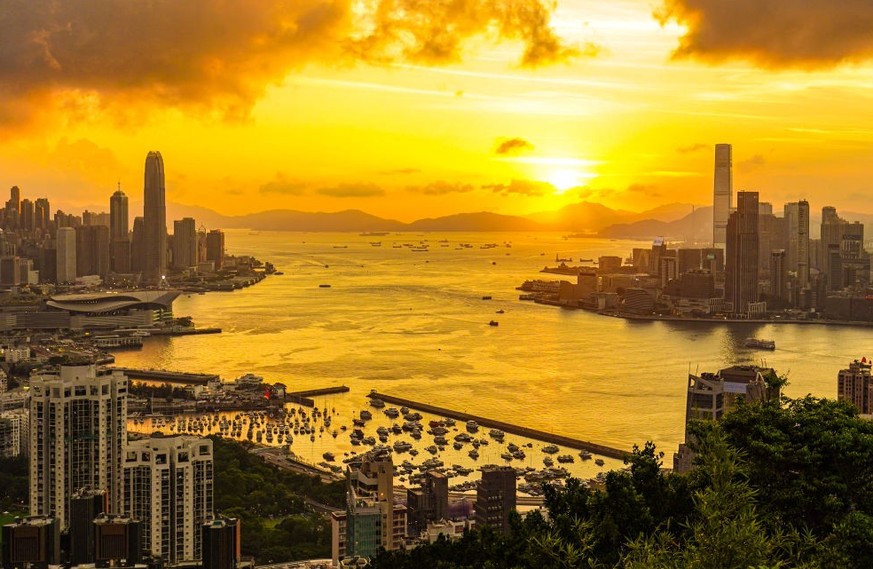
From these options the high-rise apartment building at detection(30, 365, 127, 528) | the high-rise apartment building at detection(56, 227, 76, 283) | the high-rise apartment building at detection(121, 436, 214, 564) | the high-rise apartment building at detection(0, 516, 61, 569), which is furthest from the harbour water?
the high-rise apartment building at detection(0, 516, 61, 569)

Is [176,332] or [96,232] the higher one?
[96,232]

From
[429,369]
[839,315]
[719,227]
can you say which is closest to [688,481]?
[429,369]

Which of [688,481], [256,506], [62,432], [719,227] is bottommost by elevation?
[256,506]

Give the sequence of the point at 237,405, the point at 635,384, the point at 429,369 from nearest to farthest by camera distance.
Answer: the point at 237,405 → the point at 635,384 → the point at 429,369

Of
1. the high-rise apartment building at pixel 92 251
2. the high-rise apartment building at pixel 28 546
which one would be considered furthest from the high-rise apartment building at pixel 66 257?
the high-rise apartment building at pixel 28 546

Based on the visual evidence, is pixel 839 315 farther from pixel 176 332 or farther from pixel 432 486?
pixel 432 486

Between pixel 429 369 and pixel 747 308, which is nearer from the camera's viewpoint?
pixel 429 369

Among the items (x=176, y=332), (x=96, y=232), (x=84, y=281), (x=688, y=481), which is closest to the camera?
(x=688, y=481)

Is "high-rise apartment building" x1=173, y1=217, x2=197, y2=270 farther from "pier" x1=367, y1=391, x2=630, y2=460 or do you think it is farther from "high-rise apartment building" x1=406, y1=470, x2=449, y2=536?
"high-rise apartment building" x1=406, y1=470, x2=449, y2=536
